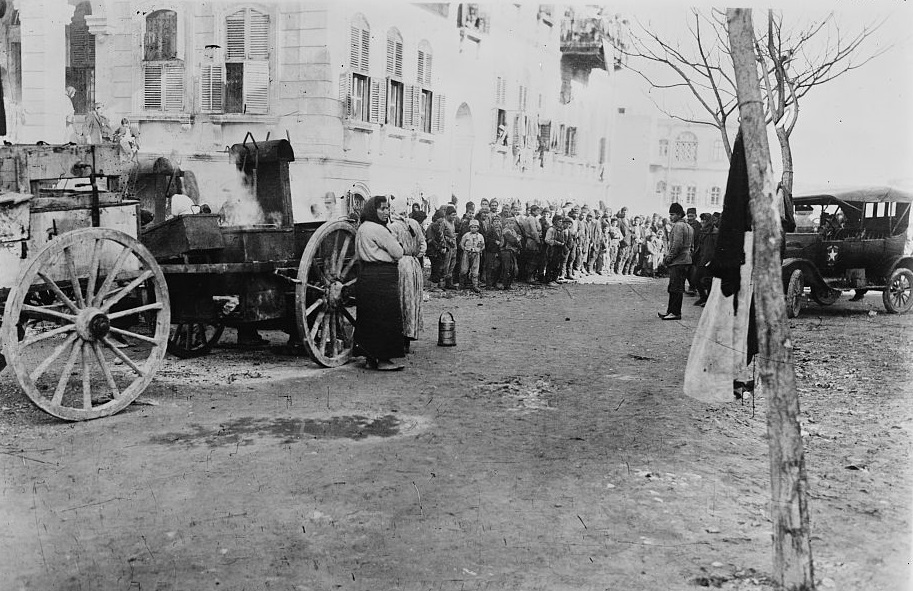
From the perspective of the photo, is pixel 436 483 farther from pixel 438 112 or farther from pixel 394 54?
pixel 438 112

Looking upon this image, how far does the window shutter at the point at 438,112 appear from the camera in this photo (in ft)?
50.1

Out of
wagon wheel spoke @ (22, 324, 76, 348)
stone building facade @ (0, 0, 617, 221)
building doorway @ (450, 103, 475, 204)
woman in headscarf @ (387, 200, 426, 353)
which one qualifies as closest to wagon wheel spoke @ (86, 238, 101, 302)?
wagon wheel spoke @ (22, 324, 76, 348)

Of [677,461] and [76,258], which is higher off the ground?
[76,258]

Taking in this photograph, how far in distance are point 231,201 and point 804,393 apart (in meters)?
5.90

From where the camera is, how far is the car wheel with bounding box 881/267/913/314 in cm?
1411

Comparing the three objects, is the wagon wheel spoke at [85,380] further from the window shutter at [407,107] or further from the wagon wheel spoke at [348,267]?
the window shutter at [407,107]

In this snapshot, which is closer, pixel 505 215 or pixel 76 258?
pixel 76 258

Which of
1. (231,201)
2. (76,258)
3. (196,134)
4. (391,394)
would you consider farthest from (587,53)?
(76,258)

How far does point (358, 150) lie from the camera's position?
13.2 metres

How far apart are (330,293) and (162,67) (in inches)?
217

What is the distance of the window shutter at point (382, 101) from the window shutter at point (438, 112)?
1.55 meters

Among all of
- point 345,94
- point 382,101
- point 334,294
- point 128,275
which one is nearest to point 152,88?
point 345,94

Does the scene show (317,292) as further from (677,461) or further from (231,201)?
(677,461)

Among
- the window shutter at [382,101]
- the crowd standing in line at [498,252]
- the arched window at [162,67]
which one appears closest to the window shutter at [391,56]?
the window shutter at [382,101]
